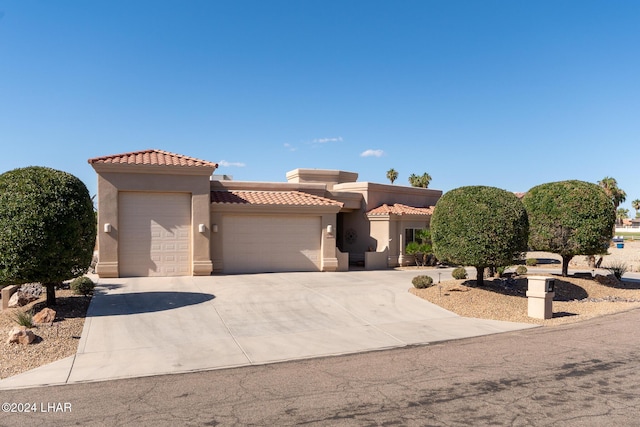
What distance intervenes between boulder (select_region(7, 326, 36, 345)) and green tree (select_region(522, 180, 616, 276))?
1779 cm

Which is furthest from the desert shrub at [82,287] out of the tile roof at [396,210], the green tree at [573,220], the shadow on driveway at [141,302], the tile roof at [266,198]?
the green tree at [573,220]

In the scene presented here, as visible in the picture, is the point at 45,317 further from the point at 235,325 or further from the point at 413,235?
the point at 413,235

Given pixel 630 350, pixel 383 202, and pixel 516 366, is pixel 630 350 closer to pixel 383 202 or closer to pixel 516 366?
pixel 516 366

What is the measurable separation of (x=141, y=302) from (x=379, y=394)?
8.85m

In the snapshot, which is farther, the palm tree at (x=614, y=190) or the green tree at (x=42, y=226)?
the palm tree at (x=614, y=190)

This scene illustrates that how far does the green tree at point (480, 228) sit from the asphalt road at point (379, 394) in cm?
573

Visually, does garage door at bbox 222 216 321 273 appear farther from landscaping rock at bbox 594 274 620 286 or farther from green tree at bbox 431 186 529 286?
landscaping rock at bbox 594 274 620 286

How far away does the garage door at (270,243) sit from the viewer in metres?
19.9

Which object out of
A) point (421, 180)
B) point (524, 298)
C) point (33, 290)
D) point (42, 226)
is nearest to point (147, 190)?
point (33, 290)

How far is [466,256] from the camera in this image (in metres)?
15.2

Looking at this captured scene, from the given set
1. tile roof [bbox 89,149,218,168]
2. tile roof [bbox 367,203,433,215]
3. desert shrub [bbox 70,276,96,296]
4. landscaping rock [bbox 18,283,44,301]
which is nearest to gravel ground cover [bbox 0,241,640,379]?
desert shrub [bbox 70,276,96,296]

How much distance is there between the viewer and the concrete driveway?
28.6 feet

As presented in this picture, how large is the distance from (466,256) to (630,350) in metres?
5.85

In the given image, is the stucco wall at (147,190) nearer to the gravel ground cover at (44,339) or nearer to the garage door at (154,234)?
the garage door at (154,234)
